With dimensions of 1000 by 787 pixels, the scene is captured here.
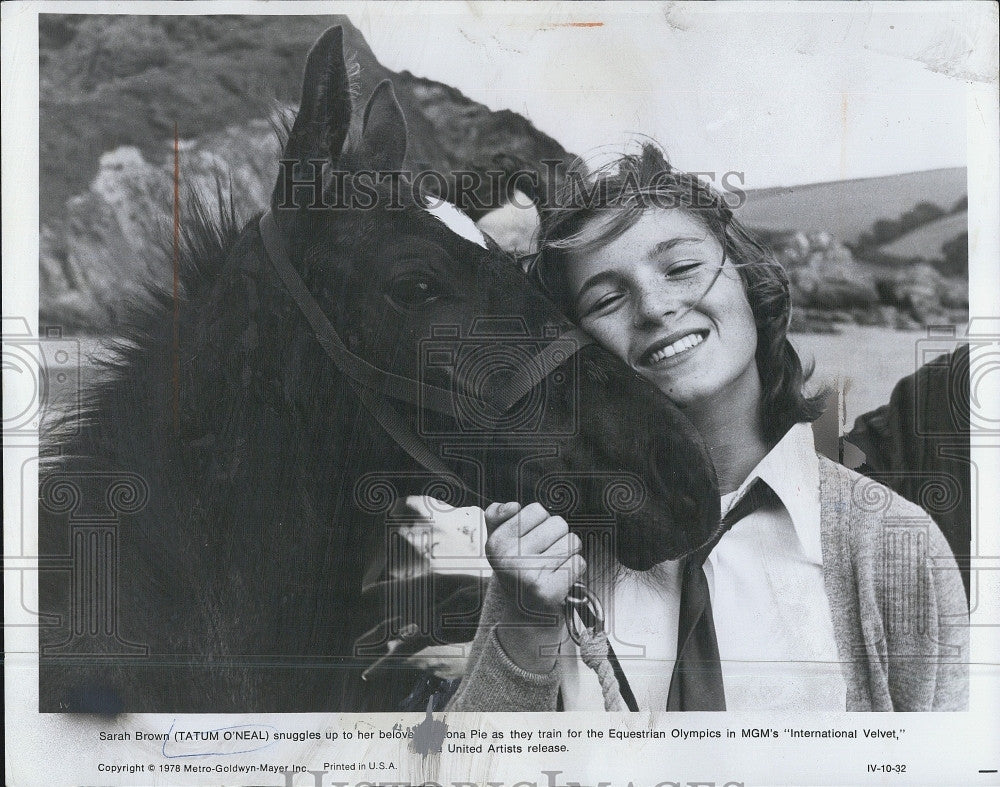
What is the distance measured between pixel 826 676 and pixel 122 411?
2.23m

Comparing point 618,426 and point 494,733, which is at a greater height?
point 618,426

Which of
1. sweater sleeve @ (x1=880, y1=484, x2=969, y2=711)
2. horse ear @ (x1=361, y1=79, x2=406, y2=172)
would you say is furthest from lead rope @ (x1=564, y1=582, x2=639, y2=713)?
horse ear @ (x1=361, y1=79, x2=406, y2=172)

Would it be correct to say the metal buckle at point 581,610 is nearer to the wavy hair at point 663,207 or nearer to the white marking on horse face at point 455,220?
the wavy hair at point 663,207

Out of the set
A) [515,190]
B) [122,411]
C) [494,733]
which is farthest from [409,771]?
[515,190]

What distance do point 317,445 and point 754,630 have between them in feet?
4.61

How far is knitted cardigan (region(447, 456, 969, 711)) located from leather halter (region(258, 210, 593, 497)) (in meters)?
0.97

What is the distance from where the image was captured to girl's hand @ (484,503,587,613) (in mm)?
2697

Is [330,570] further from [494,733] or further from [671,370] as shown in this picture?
[671,370]

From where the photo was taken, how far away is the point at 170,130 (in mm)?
2750

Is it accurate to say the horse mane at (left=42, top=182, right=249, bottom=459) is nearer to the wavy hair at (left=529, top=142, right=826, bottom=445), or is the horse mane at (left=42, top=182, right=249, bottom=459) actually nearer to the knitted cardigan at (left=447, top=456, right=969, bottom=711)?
the wavy hair at (left=529, top=142, right=826, bottom=445)

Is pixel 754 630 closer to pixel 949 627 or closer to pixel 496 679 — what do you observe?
pixel 949 627

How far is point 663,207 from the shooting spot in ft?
9.00

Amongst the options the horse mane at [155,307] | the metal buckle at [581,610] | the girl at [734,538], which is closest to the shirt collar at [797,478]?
the girl at [734,538]

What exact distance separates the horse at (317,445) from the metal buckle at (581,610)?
0.53ft
